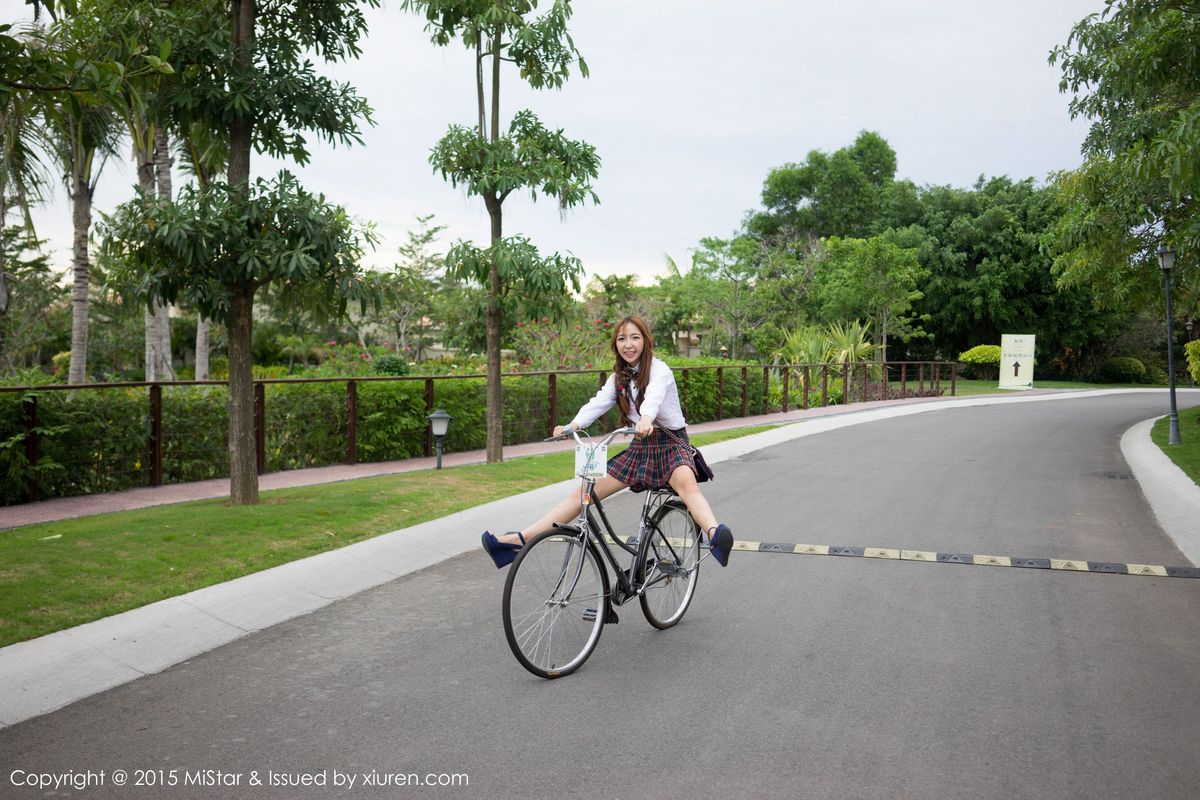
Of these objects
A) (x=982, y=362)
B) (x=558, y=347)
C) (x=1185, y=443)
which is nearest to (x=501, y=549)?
(x=1185, y=443)

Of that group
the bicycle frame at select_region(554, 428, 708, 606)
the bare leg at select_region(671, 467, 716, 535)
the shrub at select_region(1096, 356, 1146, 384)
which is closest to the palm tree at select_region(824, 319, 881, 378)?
the shrub at select_region(1096, 356, 1146, 384)

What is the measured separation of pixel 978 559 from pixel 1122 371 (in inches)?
2025

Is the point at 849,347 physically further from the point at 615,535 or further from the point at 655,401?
the point at 615,535

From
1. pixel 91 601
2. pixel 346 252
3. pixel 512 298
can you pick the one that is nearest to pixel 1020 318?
pixel 512 298

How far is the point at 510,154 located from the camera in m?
12.5

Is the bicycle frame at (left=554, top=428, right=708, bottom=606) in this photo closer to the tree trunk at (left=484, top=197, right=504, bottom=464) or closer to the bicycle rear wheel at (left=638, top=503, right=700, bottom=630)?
the bicycle rear wheel at (left=638, top=503, right=700, bottom=630)

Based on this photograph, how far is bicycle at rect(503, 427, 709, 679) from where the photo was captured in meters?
4.79

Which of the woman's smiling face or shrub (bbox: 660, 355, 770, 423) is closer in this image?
the woman's smiling face

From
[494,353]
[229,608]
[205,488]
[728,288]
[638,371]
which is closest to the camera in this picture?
[638,371]

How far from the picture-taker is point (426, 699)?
4598 mm

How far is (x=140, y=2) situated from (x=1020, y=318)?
51.3 m

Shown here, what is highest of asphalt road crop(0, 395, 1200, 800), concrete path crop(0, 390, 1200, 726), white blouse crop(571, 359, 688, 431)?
white blouse crop(571, 359, 688, 431)

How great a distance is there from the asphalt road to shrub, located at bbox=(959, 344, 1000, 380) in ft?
144

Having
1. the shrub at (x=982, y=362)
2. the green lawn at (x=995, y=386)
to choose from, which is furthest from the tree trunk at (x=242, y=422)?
the shrub at (x=982, y=362)
